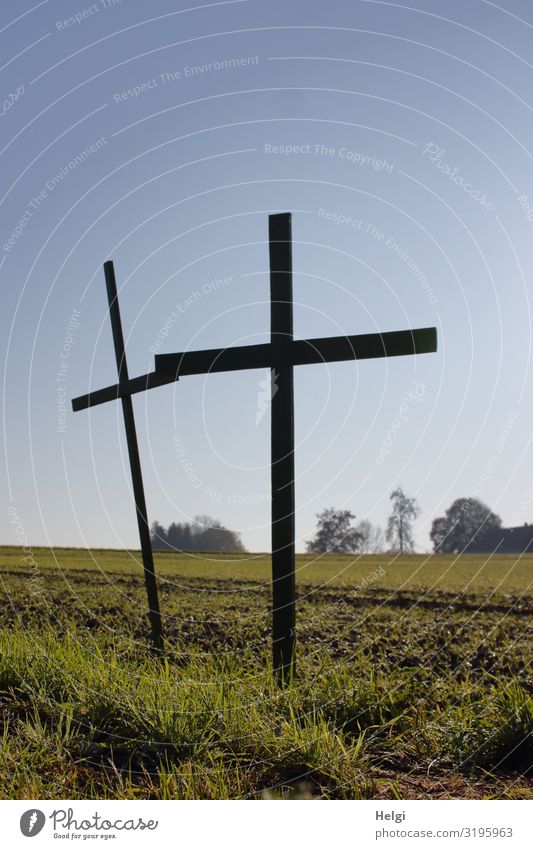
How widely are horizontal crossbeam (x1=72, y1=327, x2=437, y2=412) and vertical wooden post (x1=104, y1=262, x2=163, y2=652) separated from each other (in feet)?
2.66

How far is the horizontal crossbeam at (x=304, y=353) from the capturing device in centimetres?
574

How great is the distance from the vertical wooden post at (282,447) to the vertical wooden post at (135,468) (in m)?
1.64

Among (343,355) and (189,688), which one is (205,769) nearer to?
(189,688)

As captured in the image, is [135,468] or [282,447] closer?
[282,447]

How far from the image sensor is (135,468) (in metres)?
7.41

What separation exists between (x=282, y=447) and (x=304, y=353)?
83 centimetres

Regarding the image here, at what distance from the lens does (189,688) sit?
205 inches

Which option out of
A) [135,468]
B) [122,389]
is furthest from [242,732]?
[122,389]

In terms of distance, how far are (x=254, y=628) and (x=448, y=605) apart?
753 cm

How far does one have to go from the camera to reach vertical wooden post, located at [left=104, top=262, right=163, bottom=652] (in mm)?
7164
